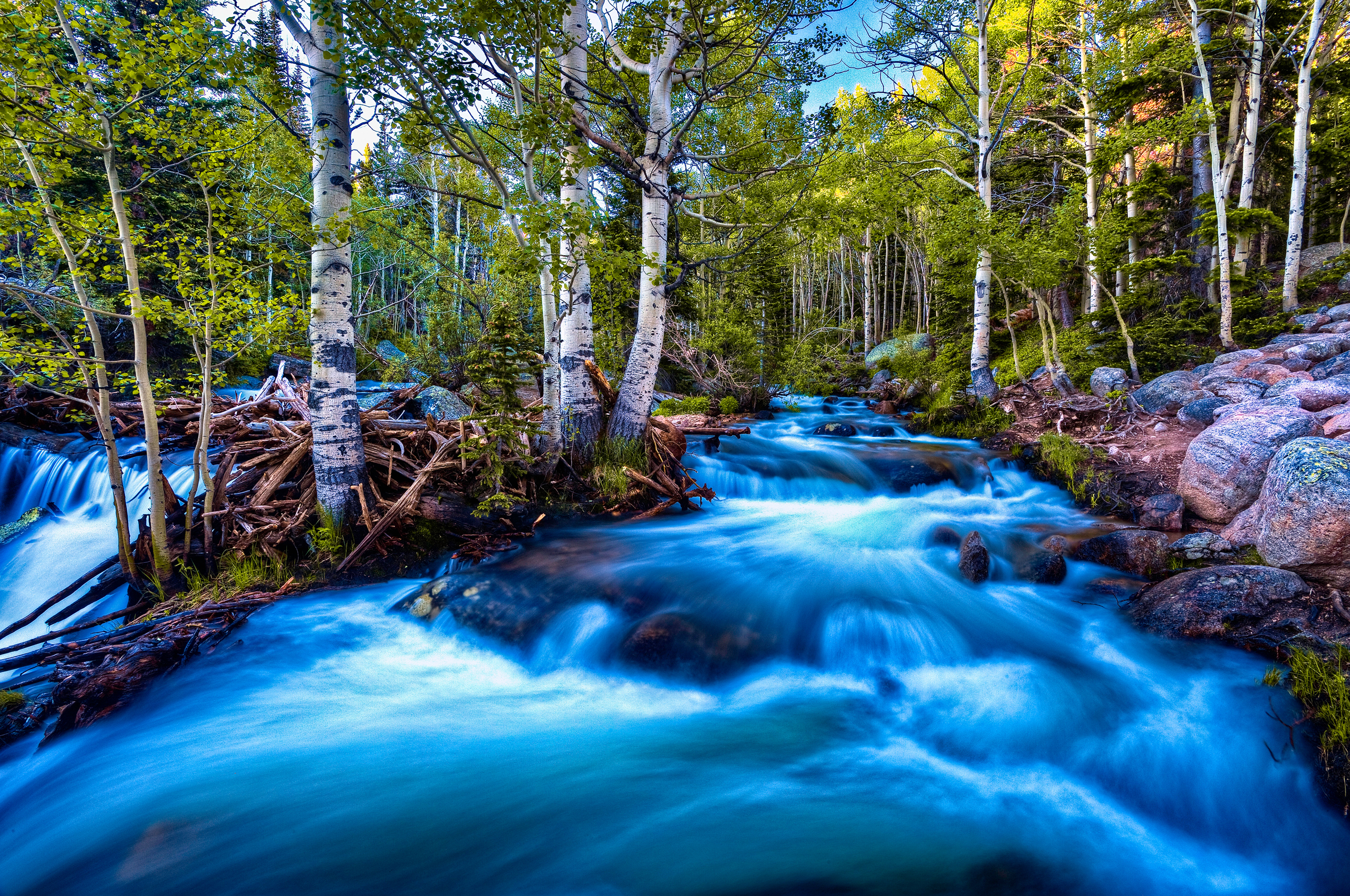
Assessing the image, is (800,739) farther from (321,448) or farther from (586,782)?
(321,448)

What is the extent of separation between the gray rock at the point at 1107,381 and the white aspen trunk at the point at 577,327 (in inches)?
369

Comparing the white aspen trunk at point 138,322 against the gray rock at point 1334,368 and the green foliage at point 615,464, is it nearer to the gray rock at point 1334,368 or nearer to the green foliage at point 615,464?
the green foliage at point 615,464

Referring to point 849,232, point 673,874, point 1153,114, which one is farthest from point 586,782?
point 1153,114

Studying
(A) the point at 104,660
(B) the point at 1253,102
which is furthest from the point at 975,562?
(B) the point at 1253,102

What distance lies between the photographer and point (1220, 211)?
11.0 metres

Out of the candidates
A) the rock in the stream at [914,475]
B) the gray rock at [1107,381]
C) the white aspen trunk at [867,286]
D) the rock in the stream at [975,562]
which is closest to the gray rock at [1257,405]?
the gray rock at [1107,381]

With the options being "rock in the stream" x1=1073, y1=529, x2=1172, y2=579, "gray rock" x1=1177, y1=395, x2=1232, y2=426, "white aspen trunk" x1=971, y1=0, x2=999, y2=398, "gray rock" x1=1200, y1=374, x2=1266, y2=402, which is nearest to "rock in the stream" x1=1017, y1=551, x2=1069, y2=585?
"rock in the stream" x1=1073, y1=529, x2=1172, y2=579

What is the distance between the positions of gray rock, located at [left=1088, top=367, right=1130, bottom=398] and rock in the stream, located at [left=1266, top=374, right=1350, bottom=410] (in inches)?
108

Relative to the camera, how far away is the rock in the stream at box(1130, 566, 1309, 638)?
3.94 metres

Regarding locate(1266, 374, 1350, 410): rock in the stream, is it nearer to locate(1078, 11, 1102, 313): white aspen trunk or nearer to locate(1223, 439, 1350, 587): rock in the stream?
locate(1223, 439, 1350, 587): rock in the stream

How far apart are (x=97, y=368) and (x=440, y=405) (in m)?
4.96

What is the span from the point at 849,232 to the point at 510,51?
6741 mm

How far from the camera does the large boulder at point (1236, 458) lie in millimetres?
5484

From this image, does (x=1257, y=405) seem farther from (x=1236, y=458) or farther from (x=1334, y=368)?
(x=1334, y=368)
